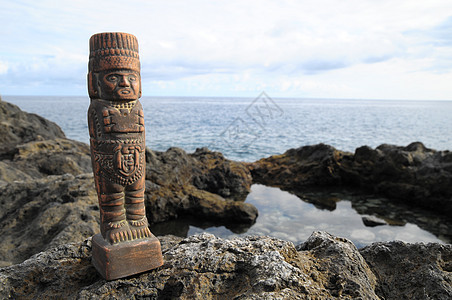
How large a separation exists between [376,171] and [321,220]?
3.29 m

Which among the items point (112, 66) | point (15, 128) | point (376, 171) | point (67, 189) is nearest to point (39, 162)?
point (67, 189)

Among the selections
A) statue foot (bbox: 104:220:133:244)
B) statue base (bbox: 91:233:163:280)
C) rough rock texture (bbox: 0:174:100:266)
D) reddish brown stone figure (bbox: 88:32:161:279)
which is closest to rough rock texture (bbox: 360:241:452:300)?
statue base (bbox: 91:233:163:280)

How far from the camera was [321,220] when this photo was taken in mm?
8867

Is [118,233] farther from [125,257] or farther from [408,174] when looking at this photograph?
[408,174]

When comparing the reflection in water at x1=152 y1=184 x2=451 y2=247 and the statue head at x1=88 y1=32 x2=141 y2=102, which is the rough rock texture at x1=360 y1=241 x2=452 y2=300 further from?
the reflection in water at x1=152 y1=184 x2=451 y2=247

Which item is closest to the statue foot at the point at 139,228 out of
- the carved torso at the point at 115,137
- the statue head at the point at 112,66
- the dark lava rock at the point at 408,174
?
the carved torso at the point at 115,137

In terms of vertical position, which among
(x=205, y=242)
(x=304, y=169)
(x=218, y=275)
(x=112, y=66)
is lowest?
(x=304, y=169)

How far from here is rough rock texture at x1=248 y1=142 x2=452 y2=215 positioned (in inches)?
366

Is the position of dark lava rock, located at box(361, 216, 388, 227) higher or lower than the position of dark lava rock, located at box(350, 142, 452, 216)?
lower

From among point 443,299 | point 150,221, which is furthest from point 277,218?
point 443,299

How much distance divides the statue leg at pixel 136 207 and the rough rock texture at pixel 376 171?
27.6 ft

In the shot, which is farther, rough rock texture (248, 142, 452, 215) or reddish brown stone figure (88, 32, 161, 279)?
rough rock texture (248, 142, 452, 215)

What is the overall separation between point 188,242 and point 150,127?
31.3m

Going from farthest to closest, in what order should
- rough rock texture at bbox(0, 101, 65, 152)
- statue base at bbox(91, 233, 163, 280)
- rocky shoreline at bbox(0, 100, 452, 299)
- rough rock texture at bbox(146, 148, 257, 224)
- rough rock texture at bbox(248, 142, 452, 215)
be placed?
rough rock texture at bbox(0, 101, 65, 152) < rough rock texture at bbox(248, 142, 452, 215) < rough rock texture at bbox(146, 148, 257, 224) < statue base at bbox(91, 233, 163, 280) < rocky shoreline at bbox(0, 100, 452, 299)
